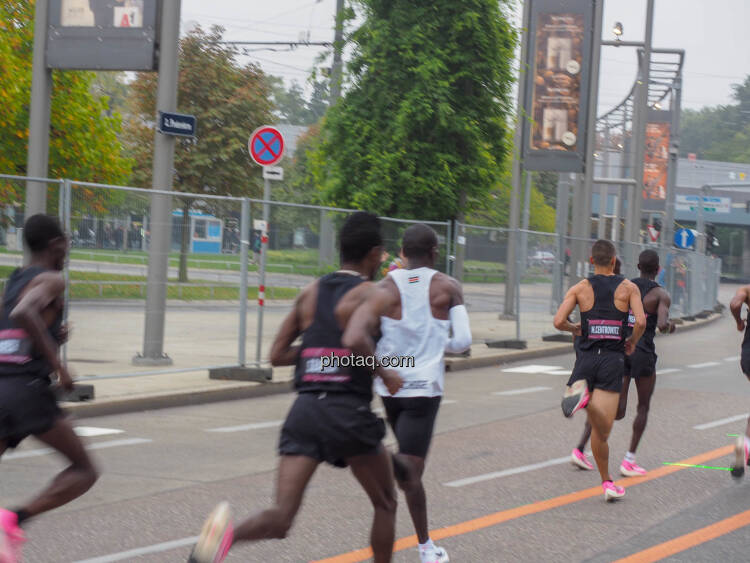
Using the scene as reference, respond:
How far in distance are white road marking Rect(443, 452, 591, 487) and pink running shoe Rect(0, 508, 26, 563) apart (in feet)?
12.6

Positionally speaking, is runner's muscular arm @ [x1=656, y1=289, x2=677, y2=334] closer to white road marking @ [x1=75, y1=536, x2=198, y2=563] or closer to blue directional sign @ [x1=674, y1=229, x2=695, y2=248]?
white road marking @ [x1=75, y1=536, x2=198, y2=563]

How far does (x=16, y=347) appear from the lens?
16.9 ft

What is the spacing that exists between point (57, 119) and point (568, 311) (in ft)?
62.6

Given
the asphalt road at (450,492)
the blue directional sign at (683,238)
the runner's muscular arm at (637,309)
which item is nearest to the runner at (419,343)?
the asphalt road at (450,492)

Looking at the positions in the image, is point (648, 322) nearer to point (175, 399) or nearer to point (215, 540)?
point (175, 399)

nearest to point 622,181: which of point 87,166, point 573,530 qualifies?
point 87,166

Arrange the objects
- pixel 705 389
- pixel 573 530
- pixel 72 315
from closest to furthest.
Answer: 1. pixel 573 530
2. pixel 72 315
3. pixel 705 389

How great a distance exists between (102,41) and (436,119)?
738cm

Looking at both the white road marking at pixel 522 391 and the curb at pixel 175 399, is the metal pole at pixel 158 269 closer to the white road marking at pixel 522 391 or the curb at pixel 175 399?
the curb at pixel 175 399

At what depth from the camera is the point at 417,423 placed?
5727mm

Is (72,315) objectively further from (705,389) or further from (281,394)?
(705,389)

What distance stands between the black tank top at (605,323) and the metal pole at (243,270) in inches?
254

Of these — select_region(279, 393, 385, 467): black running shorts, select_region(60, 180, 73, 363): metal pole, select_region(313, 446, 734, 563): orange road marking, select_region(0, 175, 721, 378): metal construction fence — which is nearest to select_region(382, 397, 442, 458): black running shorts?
select_region(313, 446, 734, 563): orange road marking

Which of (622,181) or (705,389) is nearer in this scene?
(705,389)
